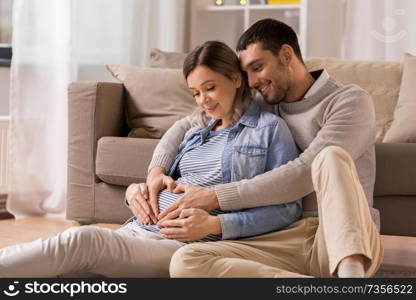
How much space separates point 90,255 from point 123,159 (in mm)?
1293

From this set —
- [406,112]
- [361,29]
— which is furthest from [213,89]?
[361,29]

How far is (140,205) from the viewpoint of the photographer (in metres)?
2.29

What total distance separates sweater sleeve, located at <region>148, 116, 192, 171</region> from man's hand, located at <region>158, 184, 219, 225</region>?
9.9 inches

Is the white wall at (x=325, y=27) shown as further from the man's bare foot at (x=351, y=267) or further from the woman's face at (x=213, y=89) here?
the man's bare foot at (x=351, y=267)

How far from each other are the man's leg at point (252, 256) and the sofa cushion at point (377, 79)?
136 centimetres

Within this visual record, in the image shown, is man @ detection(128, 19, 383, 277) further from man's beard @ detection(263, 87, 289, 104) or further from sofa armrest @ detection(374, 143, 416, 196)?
sofa armrest @ detection(374, 143, 416, 196)

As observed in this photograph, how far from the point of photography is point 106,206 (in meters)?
3.38

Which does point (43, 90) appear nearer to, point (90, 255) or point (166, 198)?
point (166, 198)

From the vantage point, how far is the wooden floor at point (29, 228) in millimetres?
3566

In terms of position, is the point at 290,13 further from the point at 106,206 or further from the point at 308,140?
the point at 308,140

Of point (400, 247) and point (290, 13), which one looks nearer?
point (400, 247)

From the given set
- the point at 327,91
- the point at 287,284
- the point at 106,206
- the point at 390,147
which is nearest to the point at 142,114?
the point at 106,206

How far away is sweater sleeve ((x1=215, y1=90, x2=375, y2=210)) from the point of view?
212 centimetres

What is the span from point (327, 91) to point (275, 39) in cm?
21
